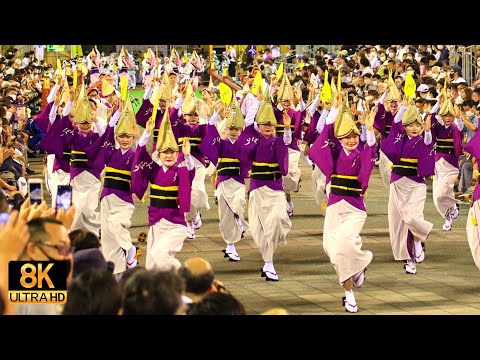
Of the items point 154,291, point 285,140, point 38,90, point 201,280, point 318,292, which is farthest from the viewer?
point 38,90

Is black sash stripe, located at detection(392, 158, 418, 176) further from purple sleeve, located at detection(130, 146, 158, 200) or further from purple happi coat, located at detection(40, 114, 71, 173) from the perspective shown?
purple happi coat, located at detection(40, 114, 71, 173)

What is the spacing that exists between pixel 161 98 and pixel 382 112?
2750mm

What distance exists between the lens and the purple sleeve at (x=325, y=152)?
12766 mm

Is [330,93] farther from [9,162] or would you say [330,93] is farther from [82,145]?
[9,162]

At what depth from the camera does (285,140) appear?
46.7 feet

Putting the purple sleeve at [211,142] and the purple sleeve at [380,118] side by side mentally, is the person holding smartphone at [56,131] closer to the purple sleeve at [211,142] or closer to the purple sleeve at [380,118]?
the purple sleeve at [211,142]

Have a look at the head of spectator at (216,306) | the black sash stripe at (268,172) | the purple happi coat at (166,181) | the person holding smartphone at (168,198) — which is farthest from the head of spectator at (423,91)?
the head of spectator at (216,306)

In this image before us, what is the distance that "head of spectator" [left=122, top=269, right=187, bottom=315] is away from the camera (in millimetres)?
6961

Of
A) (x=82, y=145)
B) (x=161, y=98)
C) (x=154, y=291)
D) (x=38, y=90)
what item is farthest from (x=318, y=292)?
(x=38, y=90)

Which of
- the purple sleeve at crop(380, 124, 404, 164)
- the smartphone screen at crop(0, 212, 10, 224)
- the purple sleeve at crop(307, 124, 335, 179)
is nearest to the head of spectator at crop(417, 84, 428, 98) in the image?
the purple sleeve at crop(380, 124, 404, 164)

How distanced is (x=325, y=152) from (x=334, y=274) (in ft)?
6.05

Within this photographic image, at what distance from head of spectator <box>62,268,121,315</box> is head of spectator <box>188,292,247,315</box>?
43cm

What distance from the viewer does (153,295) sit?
6969 millimetres

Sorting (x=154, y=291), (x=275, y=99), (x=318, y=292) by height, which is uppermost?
(x=275, y=99)
